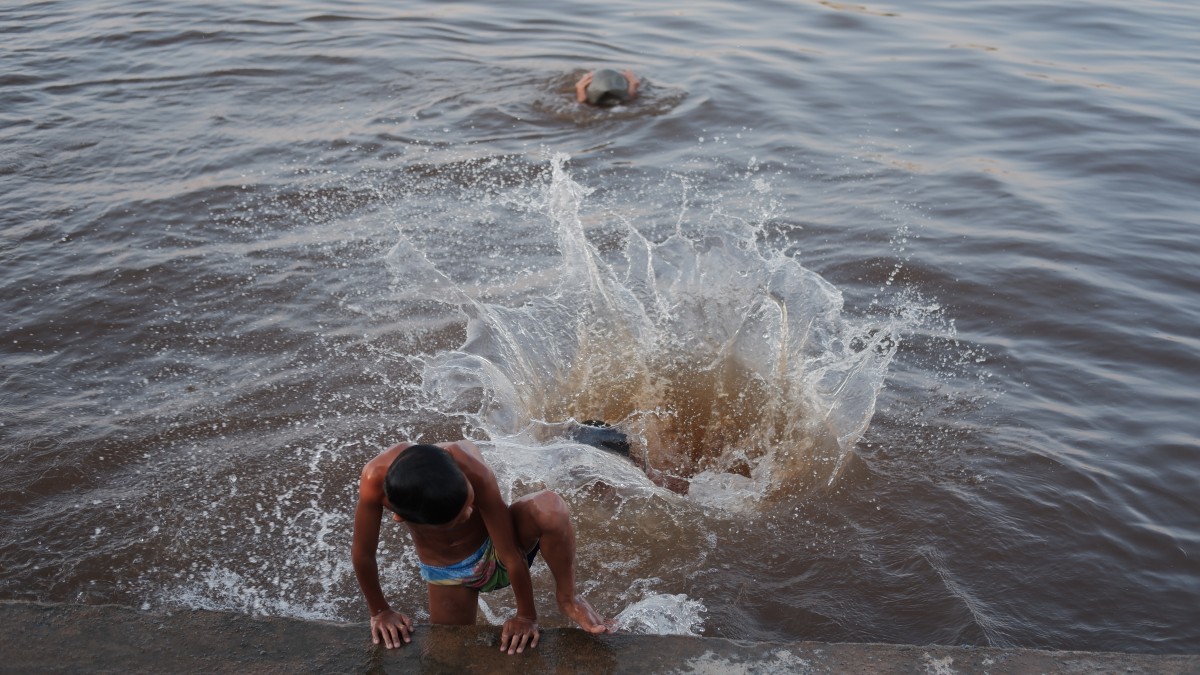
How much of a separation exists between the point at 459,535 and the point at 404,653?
38 centimetres

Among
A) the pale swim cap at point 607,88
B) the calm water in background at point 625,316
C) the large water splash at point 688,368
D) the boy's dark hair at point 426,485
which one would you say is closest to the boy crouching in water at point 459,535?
the boy's dark hair at point 426,485

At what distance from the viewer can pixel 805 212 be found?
774 centimetres

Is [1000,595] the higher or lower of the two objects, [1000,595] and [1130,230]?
the lower

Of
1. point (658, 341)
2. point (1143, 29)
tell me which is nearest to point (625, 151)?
point (658, 341)

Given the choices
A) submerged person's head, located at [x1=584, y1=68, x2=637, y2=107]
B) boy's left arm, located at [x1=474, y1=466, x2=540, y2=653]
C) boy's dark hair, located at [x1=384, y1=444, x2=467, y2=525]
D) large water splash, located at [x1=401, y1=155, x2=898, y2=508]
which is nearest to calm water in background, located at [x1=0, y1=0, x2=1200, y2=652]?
large water splash, located at [x1=401, y1=155, x2=898, y2=508]

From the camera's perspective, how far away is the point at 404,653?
123 inches

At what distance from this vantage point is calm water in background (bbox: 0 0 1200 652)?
4.20 meters

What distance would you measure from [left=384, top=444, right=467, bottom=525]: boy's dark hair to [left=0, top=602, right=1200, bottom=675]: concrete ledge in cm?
49

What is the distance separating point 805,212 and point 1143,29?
307 inches

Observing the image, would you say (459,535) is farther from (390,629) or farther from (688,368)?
(688,368)

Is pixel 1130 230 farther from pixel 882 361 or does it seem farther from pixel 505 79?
pixel 505 79

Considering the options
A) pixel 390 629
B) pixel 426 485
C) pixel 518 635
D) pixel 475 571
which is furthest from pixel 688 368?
pixel 426 485

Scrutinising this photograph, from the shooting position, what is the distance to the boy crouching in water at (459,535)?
2906 millimetres

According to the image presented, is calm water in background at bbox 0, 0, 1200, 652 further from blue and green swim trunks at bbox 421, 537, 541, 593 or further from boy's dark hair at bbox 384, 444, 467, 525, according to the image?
boy's dark hair at bbox 384, 444, 467, 525
